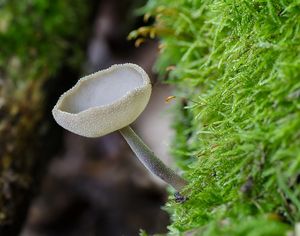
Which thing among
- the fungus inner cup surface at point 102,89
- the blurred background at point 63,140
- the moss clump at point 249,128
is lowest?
the moss clump at point 249,128

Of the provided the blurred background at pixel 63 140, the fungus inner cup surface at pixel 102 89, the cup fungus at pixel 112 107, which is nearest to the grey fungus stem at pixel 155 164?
the cup fungus at pixel 112 107

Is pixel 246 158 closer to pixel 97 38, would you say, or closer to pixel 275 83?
pixel 275 83

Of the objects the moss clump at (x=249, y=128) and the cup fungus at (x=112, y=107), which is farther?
the cup fungus at (x=112, y=107)

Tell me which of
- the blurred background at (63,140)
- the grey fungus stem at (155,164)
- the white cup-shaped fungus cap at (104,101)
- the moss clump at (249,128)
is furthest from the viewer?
the blurred background at (63,140)

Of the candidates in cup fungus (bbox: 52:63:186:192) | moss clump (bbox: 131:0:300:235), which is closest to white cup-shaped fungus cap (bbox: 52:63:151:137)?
cup fungus (bbox: 52:63:186:192)

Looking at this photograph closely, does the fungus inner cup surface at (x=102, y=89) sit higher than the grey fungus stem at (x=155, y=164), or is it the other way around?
the fungus inner cup surface at (x=102, y=89)

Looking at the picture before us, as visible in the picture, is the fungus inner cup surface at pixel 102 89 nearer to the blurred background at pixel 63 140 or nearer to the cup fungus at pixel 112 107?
the cup fungus at pixel 112 107

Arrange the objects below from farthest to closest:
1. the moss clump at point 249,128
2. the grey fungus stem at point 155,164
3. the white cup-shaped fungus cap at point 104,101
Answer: the grey fungus stem at point 155,164 < the white cup-shaped fungus cap at point 104,101 < the moss clump at point 249,128

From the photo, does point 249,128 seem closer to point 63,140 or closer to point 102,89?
point 102,89
